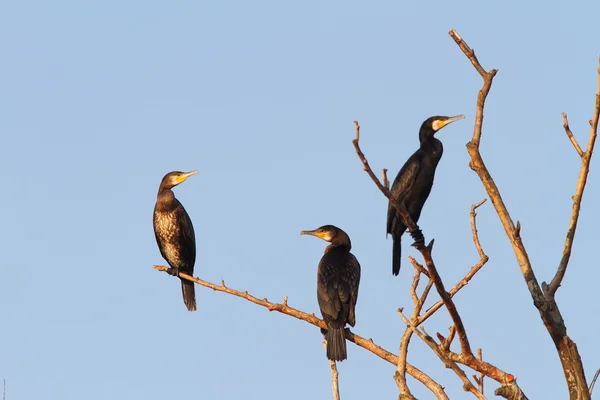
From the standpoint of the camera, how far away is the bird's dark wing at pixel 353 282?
25.3ft

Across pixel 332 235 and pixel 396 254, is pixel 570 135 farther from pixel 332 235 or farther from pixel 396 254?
pixel 332 235

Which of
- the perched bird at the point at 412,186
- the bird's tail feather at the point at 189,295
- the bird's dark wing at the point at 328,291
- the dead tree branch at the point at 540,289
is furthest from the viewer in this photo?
the bird's tail feather at the point at 189,295

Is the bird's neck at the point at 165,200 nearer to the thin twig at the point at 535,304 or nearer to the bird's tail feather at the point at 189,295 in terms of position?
the bird's tail feather at the point at 189,295

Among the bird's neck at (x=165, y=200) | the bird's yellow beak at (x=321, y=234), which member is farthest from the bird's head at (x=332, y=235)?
the bird's neck at (x=165, y=200)

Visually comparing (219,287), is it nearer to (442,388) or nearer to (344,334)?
(344,334)

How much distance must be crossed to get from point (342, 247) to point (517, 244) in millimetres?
5128

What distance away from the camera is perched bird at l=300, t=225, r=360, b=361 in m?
7.43

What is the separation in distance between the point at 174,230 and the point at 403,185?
9.65ft

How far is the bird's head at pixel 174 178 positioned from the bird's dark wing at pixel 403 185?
2.67m

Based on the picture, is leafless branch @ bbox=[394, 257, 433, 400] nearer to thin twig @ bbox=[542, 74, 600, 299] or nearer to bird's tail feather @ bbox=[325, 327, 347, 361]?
thin twig @ bbox=[542, 74, 600, 299]

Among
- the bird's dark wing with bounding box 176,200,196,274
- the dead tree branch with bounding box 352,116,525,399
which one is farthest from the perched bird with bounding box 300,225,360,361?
the dead tree branch with bounding box 352,116,525,399

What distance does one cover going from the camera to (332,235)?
8.87 metres

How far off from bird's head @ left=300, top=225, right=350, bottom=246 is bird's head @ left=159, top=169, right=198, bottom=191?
1942mm

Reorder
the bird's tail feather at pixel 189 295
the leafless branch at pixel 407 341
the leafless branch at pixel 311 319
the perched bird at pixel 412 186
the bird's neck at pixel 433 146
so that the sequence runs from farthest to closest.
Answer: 1. the bird's tail feather at pixel 189 295
2. the bird's neck at pixel 433 146
3. the perched bird at pixel 412 186
4. the leafless branch at pixel 311 319
5. the leafless branch at pixel 407 341
